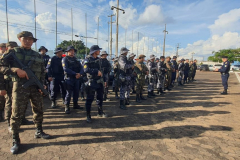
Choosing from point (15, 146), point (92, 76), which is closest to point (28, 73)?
point (15, 146)

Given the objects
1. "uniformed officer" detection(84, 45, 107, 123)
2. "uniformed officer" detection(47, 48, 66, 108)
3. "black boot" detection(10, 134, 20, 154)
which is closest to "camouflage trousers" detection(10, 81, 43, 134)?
"black boot" detection(10, 134, 20, 154)

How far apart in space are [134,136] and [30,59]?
254 cm

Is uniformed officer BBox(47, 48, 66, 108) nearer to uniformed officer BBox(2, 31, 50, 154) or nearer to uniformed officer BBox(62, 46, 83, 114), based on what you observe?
uniformed officer BBox(62, 46, 83, 114)

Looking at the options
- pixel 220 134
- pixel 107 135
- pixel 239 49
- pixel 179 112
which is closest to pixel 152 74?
pixel 179 112

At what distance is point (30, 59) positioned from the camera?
8.76ft

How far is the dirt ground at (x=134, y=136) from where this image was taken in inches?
101

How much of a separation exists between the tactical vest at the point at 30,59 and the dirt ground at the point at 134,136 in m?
1.34

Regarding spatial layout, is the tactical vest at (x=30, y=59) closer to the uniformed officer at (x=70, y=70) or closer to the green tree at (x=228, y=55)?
the uniformed officer at (x=70, y=70)

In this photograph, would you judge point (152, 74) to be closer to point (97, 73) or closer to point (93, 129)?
point (97, 73)

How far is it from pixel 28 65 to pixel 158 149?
110 inches

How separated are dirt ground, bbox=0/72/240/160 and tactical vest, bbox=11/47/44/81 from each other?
1342 mm

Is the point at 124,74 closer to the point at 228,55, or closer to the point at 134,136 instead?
the point at 134,136

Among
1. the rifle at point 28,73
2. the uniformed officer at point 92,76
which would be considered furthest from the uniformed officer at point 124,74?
the rifle at point 28,73

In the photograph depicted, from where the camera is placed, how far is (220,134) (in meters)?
3.37
